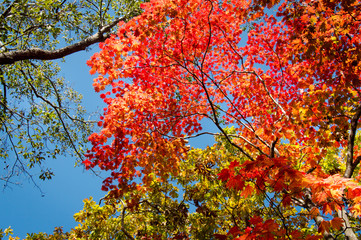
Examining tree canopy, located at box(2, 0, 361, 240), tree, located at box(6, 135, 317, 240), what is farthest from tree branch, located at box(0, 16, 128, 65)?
tree, located at box(6, 135, 317, 240)

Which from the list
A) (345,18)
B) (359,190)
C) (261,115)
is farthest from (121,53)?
(261,115)

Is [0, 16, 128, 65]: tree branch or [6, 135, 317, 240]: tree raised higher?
[0, 16, 128, 65]: tree branch

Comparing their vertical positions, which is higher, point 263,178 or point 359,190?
point 263,178

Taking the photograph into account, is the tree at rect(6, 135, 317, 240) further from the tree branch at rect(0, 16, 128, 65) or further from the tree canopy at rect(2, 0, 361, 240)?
the tree branch at rect(0, 16, 128, 65)

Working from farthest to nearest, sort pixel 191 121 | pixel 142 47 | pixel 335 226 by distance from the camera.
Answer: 1. pixel 191 121
2. pixel 142 47
3. pixel 335 226

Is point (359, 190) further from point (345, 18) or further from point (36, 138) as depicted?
point (36, 138)

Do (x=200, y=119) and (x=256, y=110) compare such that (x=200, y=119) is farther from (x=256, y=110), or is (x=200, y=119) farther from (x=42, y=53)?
(x=42, y=53)

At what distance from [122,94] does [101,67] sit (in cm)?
169

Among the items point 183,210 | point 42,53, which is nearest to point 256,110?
point 183,210

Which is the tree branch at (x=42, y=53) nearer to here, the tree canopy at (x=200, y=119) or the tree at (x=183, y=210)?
the tree canopy at (x=200, y=119)

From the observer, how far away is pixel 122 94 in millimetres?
6914

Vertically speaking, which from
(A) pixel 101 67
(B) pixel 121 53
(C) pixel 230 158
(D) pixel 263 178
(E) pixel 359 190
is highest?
(B) pixel 121 53

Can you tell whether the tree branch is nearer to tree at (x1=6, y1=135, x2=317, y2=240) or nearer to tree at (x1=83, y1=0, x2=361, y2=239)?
tree at (x1=83, y1=0, x2=361, y2=239)

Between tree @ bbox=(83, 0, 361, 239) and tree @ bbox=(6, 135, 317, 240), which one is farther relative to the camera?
tree @ bbox=(6, 135, 317, 240)
